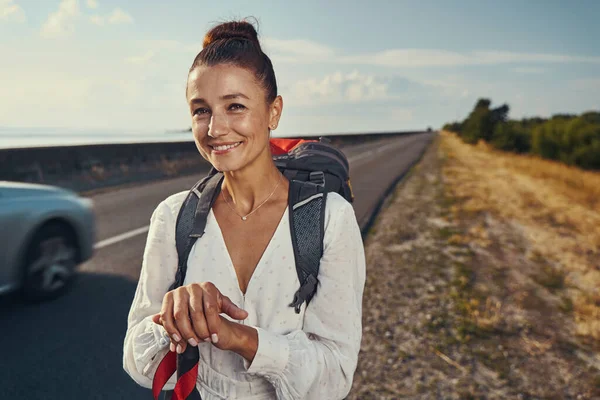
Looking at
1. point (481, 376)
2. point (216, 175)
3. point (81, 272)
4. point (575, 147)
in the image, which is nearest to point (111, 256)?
point (81, 272)

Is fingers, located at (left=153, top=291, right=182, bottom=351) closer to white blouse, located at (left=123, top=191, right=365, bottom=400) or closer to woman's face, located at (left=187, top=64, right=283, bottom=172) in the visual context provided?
white blouse, located at (left=123, top=191, right=365, bottom=400)

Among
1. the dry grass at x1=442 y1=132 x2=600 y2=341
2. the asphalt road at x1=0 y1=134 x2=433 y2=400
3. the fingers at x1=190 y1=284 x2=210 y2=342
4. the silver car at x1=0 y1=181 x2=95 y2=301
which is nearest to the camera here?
the fingers at x1=190 y1=284 x2=210 y2=342

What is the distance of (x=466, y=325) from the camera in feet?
14.8

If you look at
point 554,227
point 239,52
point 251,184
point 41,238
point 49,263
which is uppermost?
point 239,52

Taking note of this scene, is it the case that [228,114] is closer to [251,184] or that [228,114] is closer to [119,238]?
[251,184]

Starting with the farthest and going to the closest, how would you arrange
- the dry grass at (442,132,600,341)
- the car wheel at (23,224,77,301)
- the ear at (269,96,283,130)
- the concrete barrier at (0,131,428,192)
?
the concrete barrier at (0,131,428,192)
the dry grass at (442,132,600,341)
the car wheel at (23,224,77,301)
the ear at (269,96,283,130)

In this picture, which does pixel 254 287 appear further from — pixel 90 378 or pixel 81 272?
pixel 81 272

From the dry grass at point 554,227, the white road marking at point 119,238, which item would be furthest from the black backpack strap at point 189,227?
the white road marking at point 119,238

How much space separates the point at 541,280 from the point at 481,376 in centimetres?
309

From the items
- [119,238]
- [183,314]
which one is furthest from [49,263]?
[183,314]

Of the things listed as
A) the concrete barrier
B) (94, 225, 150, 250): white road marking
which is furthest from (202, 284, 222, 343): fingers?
the concrete barrier

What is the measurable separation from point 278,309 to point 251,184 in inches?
16.3

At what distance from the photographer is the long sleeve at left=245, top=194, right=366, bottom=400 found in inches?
53.0

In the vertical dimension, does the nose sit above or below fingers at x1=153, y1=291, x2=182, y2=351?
above
